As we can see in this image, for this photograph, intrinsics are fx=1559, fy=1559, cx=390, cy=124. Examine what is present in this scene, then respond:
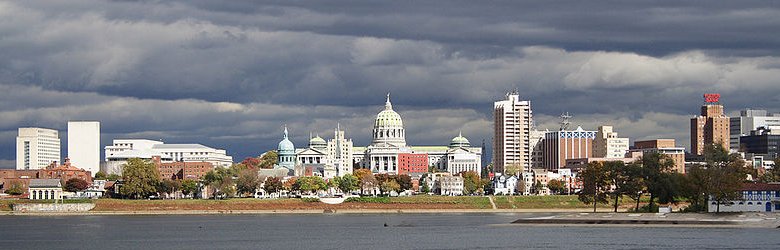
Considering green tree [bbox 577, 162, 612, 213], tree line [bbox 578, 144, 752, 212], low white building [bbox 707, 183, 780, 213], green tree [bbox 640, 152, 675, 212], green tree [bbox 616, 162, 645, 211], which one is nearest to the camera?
tree line [bbox 578, 144, 752, 212]

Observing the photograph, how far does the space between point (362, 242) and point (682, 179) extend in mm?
55862

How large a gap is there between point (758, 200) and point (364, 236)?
4897cm

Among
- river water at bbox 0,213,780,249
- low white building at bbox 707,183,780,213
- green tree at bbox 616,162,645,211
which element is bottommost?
river water at bbox 0,213,780,249

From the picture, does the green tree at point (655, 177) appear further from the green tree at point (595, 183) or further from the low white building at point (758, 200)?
the low white building at point (758, 200)

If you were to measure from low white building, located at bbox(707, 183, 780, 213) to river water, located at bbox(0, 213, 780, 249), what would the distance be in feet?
70.8

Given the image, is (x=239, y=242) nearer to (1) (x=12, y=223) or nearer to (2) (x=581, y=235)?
(2) (x=581, y=235)

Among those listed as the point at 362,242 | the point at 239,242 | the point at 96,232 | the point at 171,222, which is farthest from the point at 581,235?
the point at 171,222

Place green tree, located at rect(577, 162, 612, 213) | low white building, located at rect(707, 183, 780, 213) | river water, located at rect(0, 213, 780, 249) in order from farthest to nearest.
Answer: green tree, located at rect(577, 162, 612, 213) → low white building, located at rect(707, 183, 780, 213) → river water, located at rect(0, 213, 780, 249)

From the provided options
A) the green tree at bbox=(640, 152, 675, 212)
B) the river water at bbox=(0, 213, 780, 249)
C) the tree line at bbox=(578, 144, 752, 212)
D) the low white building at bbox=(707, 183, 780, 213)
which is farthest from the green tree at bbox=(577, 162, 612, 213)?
the low white building at bbox=(707, 183, 780, 213)

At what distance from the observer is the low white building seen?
16800cm

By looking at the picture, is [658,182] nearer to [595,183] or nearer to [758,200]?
[758,200]

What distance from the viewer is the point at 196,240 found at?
138m

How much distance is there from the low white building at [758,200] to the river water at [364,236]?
21566 millimetres

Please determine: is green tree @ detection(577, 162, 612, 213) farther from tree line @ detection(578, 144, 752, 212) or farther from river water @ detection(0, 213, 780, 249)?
river water @ detection(0, 213, 780, 249)
